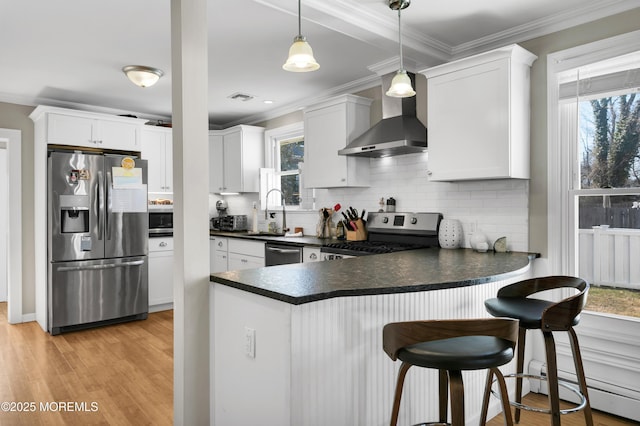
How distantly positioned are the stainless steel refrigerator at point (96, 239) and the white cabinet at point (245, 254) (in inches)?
38.5

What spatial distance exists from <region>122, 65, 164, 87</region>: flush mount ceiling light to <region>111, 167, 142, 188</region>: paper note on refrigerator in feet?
3.83

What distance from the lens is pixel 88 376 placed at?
3.26 m

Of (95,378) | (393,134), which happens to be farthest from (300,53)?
(95,378)

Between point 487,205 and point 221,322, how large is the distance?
2250 millimetres

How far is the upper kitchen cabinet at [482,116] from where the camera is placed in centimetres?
287

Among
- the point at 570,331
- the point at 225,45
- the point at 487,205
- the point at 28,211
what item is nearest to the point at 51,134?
the point at 28,211

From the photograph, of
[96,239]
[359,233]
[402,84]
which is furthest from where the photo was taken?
[96,239]

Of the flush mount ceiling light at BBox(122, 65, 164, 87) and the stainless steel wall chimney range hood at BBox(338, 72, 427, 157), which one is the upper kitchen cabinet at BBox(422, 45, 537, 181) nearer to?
the stainless steel wall chimney range hood at BBox(338, 72, 427, 157)

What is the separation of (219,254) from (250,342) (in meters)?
3.80

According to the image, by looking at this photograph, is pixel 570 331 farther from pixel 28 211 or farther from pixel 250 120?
pixel 28 211

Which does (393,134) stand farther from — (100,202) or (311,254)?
(100,202)

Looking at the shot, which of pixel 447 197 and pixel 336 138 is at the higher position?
pixel 336 138

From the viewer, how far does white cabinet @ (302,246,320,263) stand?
3.87 m

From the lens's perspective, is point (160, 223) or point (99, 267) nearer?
point (99, 267)
